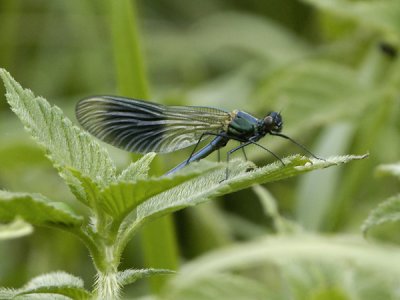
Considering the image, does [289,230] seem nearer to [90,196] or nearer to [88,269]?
[90,196]

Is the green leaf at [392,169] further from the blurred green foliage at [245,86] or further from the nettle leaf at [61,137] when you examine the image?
the nettle leaf at [61,137]

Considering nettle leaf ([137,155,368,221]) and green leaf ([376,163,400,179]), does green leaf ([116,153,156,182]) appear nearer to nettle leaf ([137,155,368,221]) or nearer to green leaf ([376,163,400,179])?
nettle leaf ([137,155,368,221])

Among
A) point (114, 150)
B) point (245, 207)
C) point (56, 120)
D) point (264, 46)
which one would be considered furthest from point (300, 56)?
point (56, 120)

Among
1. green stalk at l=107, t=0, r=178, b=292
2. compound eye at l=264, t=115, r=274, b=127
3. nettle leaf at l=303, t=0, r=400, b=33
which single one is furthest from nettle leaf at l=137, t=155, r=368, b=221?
nettle leaf at l=303, t=0, r=400, b=33

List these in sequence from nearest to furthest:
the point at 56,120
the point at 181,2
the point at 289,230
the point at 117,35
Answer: the point at 56,120
the point at 289,230
the point at 117,35
the point at 181,2

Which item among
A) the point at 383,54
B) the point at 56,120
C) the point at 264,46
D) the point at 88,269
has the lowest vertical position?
the point at 56,120

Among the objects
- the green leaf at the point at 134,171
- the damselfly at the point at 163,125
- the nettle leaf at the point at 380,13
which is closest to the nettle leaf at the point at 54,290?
the green leaf at the point at 134,171

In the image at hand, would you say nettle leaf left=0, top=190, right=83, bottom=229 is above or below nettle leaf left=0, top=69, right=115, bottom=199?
below
